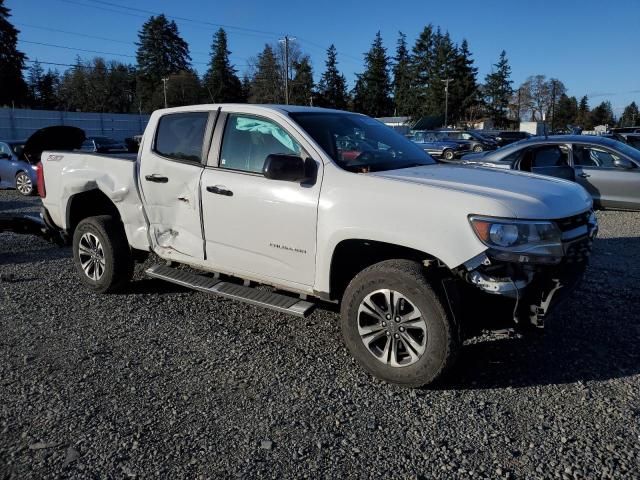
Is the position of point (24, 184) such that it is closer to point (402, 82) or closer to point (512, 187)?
point (512, 187)

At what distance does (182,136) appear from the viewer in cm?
506

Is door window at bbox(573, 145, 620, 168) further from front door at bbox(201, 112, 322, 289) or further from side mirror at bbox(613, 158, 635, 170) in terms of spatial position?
front door at bbox(201, 112, 322, 289)

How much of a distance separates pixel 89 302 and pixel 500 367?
4.00m

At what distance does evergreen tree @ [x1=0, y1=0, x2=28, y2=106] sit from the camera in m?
68.8

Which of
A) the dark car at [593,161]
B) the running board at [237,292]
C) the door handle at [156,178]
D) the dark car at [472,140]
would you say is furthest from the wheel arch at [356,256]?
the dark car at [472,140]

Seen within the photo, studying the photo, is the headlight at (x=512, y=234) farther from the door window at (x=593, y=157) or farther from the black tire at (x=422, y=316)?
the door window at (x=593, y=157)

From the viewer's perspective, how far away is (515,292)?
10.8 feet

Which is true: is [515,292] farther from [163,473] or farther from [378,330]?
[163,473]

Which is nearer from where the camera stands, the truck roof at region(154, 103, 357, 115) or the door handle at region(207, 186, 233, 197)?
the door handle at region(207, 186, 233, 197)

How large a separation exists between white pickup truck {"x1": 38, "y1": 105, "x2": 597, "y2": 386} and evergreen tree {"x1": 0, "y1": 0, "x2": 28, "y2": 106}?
75337 millimetres

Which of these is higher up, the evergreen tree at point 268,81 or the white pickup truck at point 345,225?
the evergreen tree at point 268,81

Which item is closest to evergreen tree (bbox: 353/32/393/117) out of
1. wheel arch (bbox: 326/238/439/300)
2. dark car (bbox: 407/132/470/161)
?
dark car (bbox: 407/132/470/161)

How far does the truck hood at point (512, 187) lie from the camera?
339 cm

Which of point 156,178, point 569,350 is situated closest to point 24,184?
point 156,178
